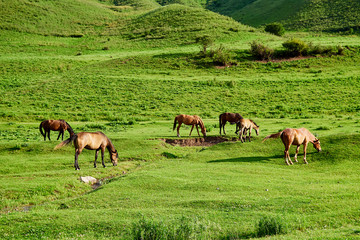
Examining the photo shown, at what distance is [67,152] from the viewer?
24031 mm

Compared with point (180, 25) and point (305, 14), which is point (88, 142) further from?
point (305, 14)

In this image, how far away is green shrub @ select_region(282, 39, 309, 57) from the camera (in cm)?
6881

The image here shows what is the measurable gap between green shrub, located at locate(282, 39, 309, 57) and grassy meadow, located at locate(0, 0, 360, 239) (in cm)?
302

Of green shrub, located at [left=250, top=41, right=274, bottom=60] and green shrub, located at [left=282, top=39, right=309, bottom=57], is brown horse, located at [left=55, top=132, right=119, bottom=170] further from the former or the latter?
green shrub, located at [left=282, top=39, right=309, bottom=57]

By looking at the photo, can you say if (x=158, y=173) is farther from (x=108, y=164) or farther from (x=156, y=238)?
(x=156, y=238)

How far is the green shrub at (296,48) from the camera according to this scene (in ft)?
226

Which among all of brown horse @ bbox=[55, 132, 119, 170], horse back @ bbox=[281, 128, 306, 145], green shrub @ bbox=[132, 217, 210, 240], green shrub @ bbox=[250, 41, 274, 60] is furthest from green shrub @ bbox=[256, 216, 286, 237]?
green shrub @ bbox=[250, 41, 274, 60]

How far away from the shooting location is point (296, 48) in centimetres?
6912

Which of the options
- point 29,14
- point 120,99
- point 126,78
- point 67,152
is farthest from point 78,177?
point 29,14

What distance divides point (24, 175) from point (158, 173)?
7330mm

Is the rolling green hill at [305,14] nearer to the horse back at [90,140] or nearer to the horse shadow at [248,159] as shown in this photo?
the horse shadow at [248,159]

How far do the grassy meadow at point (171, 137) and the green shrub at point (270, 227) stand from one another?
0.04m

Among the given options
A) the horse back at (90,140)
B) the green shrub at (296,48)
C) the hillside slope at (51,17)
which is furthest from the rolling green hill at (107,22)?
the horse back at (90,140)

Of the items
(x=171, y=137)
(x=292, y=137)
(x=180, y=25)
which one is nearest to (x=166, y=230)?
(x=292, y=137)
